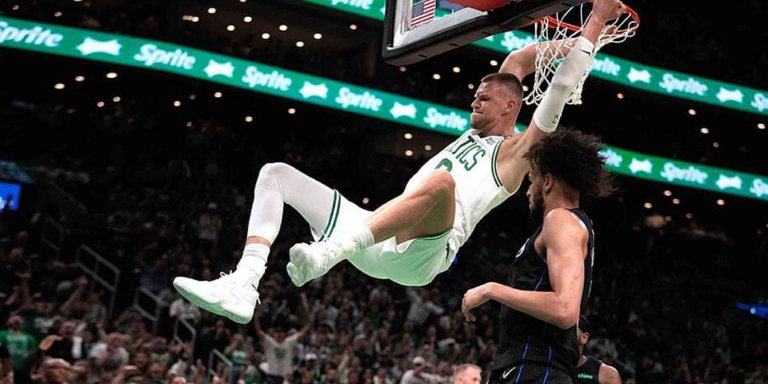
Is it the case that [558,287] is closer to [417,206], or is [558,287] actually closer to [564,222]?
[564,222]

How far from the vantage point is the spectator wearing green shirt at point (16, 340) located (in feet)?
29.3

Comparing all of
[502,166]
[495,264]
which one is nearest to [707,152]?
[495,264]

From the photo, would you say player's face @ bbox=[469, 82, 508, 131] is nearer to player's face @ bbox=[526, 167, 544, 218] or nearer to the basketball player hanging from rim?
the basketball player hanging from rim

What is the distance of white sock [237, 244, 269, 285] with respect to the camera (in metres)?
4.51

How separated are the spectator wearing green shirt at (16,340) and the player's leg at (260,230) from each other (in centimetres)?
518

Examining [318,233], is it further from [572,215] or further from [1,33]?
[1,33]

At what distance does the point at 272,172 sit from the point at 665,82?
18529 millimetres

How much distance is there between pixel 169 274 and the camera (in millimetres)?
14609

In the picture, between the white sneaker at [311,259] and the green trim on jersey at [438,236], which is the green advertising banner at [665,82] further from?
the white sneaker at [311,259]

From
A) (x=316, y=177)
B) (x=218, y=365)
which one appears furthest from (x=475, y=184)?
(x=316, y=177)

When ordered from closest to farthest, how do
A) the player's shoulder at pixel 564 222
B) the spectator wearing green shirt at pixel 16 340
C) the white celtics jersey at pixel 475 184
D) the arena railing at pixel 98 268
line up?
1. the player's shoulder at pixel 564 222
2. the white celtics jersey at pixel 475 184
3. the spectator wearing green shirt at pixel 16 340
4. the arena railing at pixel 98 268

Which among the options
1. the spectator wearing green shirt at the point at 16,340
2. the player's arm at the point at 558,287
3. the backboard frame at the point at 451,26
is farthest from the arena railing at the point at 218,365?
the player's arm at the point at 558,287

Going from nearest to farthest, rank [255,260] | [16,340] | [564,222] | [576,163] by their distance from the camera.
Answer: [564,222], [576,163], [255,260], [16,340]

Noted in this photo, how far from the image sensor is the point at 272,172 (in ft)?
15.8
